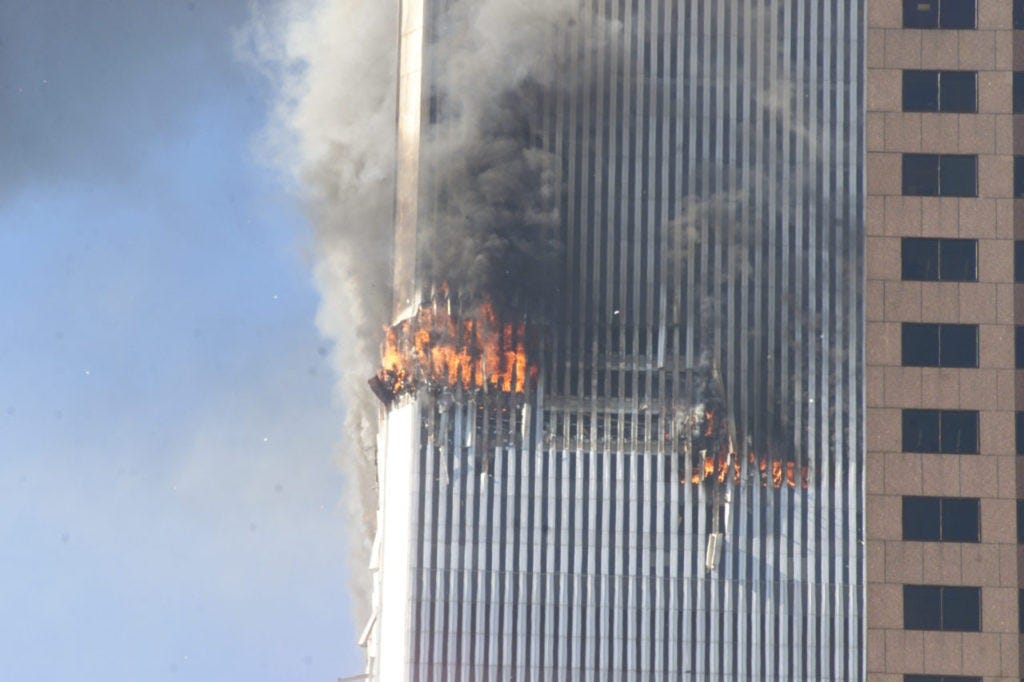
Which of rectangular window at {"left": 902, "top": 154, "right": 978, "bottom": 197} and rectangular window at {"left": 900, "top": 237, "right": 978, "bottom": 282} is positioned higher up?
rectangular window at {"left": 902, "top": 154, "right": 978, "bottom": 197}

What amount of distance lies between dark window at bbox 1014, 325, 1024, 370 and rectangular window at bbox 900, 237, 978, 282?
8.88ft

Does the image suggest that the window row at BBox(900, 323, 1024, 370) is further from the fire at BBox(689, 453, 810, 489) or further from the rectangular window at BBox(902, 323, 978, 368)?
the fire at BBox(689, 453, 810, 489)

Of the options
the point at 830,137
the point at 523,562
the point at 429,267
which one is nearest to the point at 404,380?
the point at 429,267

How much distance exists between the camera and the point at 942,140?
65.8 m

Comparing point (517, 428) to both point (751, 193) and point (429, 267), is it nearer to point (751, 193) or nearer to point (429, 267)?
point (429, 267)

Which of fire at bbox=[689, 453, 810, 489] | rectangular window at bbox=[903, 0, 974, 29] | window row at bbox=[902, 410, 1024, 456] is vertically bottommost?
fire at bbox=[689, 453, 810, 489]

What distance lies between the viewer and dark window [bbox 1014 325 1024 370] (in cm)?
6456

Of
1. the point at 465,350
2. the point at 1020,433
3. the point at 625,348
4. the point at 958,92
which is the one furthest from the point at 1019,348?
the point at 465,350

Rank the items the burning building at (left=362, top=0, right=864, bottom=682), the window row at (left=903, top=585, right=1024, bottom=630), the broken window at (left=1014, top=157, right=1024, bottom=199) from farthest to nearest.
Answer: the broken window at (left=1014, top=157, right=1024, bottom=199) < the burning building at (left=362, top=0, right=864, bottom=682) < the window row at (left=903, top=585, right=1024, bottom=630)

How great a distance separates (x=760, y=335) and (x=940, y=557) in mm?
11119

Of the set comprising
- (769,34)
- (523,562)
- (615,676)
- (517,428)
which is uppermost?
(769,34)

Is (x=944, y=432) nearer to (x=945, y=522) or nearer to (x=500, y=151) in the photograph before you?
(x=945, y=522)

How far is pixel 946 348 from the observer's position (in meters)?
64.8

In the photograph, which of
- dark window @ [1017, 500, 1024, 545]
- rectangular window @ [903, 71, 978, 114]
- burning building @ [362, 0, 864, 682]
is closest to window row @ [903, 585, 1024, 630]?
dark window @ [1017, 500, 1024, 545]
